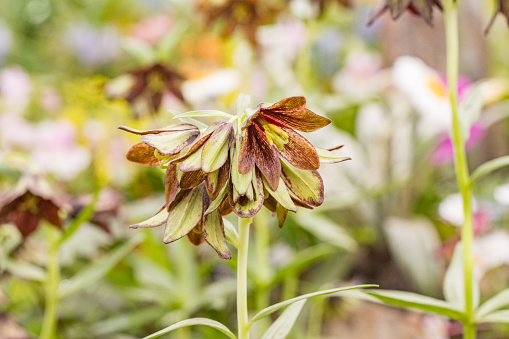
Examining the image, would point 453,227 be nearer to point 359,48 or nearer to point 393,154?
point 393,154

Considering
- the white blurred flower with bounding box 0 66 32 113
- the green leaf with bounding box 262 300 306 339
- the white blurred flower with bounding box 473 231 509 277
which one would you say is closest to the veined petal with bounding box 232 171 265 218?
the green leaf with bounding box 262 300 306 339

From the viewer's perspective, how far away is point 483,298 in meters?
1.00

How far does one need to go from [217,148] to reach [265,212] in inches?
20.3

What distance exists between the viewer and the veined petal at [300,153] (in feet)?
1.03

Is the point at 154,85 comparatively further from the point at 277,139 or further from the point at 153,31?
the point at 153,31

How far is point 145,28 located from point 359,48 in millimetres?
893

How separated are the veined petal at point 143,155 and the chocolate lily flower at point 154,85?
413mm

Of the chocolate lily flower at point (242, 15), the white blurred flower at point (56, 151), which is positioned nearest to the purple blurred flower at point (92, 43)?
the white blurred flower at point (56, 151)

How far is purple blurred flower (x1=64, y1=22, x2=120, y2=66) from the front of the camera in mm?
1987

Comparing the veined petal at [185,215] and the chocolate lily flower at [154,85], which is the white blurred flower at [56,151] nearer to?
the chocolate lily flower at [154,85]

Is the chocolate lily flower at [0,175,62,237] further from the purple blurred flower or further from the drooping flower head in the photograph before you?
the purple blurred flower

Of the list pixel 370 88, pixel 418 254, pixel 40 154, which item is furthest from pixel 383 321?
pixel 40 154

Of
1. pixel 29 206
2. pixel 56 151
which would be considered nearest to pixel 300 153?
pixel 29 206

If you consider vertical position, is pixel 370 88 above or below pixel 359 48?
below
